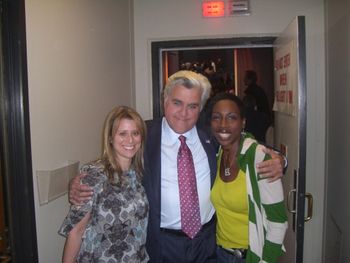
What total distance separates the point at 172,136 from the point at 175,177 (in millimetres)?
222

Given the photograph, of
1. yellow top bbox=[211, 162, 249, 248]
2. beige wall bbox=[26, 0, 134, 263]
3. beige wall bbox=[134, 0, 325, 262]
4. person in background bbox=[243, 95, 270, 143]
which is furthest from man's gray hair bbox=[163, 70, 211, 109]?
person in background bbox=[243, 95, 270, 143]

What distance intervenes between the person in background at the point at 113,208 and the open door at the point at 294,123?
2.99 ft

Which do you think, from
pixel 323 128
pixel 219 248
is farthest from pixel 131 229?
pixel 323 128

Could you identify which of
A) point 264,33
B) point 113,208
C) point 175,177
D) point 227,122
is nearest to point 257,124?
point 264,33

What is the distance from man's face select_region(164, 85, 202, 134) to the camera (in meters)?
1.72

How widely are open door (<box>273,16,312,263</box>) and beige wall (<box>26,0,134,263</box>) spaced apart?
4.00ft

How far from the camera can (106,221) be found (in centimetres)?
141

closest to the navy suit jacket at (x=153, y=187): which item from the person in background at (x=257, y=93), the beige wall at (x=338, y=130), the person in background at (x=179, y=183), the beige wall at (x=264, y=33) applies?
the person in background at (x=179, y=183)

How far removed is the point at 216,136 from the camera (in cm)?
173

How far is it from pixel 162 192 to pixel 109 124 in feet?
1.48

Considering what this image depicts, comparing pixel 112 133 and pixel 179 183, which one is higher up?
pixel 112 133

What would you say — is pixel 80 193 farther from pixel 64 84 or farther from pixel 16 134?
A: pixel 64 84

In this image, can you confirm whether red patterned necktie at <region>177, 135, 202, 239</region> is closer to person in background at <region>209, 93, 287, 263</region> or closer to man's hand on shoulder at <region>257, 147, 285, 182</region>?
person in background at <region>209, 93, 287, 263</region>

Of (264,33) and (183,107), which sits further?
(264,33)
